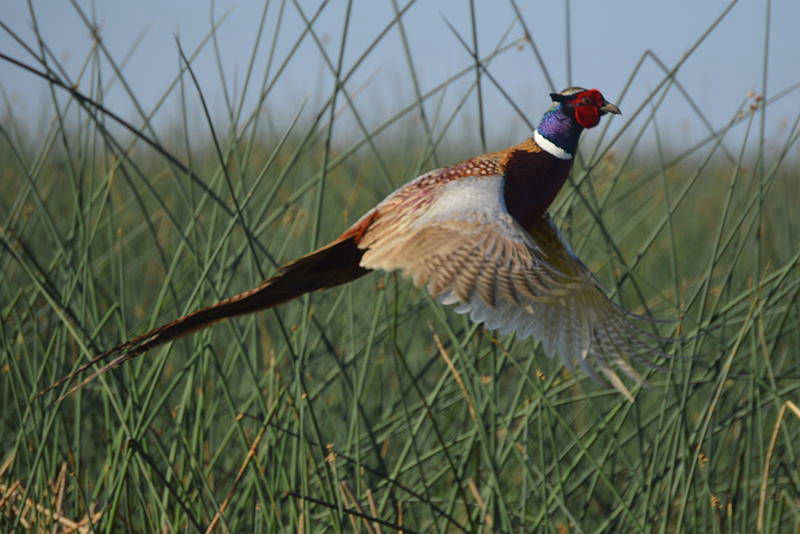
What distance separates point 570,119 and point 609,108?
69mm

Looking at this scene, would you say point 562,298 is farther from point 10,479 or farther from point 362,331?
point 10,479

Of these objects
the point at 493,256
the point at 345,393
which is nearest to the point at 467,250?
the point at 493,256

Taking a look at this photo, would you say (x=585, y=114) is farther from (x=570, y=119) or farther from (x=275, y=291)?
(x=275, y=291)

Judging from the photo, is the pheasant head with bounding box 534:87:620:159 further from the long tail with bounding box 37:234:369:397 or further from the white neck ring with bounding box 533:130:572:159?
the long tail with bounding box 37:234:369:397

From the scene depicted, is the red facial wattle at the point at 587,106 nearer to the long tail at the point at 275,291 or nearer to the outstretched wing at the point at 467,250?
the outstretched wing at the point at 467,250

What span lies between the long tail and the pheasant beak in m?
0.48

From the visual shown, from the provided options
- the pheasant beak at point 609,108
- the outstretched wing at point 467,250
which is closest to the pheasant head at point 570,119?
the pheasant beak at point 609,108

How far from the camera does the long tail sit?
1409 millimetres

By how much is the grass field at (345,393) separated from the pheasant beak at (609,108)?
33 cm

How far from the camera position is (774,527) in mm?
2133

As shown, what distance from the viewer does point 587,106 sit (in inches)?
61.5

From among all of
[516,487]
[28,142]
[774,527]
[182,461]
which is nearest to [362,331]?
[516,487]

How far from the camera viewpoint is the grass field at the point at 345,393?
1.84 metres

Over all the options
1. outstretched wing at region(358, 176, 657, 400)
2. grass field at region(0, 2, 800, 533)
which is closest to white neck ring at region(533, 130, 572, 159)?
outstretched wing at region(358, 176, 657, 400)
